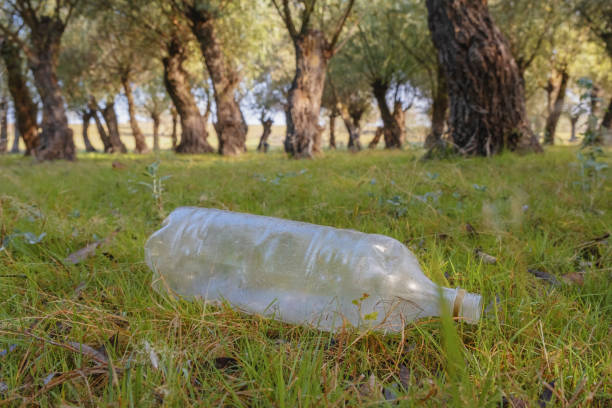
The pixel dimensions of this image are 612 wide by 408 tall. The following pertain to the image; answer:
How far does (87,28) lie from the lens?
18.4m

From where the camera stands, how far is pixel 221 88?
40.8ft

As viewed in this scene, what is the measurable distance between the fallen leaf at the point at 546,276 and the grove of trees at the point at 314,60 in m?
1.55

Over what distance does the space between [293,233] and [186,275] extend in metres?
Answer: 0.55

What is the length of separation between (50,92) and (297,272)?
11.7 m

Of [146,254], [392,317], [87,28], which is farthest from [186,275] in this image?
[87,28]

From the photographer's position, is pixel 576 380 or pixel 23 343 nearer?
pixel 576 380

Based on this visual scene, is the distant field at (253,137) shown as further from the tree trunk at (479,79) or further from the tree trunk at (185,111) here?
the tree trunk at (185,111)

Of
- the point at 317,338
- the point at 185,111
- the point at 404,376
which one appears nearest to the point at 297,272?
the point at 317,338

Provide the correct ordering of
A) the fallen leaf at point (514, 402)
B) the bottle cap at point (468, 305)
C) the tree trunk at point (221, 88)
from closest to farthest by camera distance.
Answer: the fallen leaf at point (514, 402) < the bottle cap at point (468, 305) < the tree trunk at point (221, 88)

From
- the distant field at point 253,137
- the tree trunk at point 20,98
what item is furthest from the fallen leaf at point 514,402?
the tree trunk at point 20,98

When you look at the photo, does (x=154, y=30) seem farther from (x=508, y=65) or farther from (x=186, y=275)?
(x=186, y=275)

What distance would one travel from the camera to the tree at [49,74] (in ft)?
32.1

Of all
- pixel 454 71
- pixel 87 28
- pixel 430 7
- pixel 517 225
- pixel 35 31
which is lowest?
pixel 517 225

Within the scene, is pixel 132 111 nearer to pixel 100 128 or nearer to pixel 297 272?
pixel 100 128
